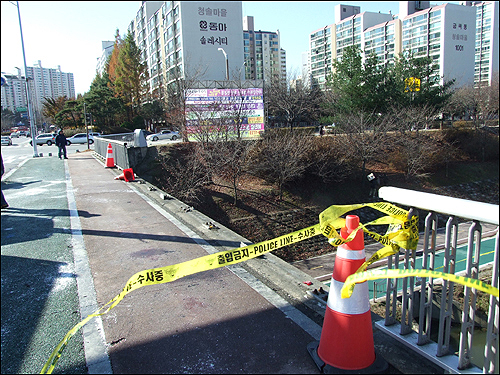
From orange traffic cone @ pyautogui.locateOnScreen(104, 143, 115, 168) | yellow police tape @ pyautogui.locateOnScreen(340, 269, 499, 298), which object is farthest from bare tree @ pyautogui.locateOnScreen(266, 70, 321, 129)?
yellow police tape @ pyautogui.locateOnScreen(340, 269, 499, 298)

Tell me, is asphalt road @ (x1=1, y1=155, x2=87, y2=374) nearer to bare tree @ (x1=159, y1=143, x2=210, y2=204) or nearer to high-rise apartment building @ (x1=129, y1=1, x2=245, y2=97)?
bare tree @ (x1=159, y1=143, x2=210, y2=204)

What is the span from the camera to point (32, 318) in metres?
3.81

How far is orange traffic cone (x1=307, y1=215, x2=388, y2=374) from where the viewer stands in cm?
287

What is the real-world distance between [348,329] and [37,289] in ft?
12.2

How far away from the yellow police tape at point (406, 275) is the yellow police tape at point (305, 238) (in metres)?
0.22

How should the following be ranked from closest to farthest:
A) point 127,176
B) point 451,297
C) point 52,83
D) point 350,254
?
point 451,297 < point 350,254 < point 127,176 < point 52,83

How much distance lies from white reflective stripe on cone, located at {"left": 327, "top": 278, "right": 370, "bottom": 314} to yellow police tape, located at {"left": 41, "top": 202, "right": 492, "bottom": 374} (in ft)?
0.60

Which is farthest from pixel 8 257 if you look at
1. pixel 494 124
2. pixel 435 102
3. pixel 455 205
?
pixel 494 124

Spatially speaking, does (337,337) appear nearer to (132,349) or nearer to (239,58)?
(132,349)

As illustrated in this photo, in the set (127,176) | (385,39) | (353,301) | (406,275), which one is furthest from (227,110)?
(385,39)

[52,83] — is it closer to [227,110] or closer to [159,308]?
[227,110]

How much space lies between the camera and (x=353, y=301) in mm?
2939

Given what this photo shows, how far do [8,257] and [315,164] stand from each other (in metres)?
22.3

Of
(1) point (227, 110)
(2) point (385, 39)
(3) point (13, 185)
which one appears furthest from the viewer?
(2) point (385, 39)
